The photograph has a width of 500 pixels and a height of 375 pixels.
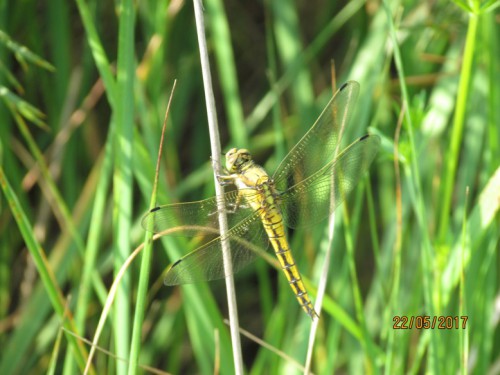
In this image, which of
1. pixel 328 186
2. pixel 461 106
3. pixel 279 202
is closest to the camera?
pixel 461 106

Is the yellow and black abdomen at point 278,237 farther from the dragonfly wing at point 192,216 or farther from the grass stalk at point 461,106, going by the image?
the grass stalk at point 461,106

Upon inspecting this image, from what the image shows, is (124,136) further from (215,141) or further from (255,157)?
(255,157)

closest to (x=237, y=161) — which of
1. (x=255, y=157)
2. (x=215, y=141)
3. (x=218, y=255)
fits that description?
(x=218, y=255)

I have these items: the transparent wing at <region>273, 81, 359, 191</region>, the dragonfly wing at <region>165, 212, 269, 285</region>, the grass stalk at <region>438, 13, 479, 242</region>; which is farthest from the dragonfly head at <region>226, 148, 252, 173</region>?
the grass stalk at <region>438, 13, 479, 242</region>

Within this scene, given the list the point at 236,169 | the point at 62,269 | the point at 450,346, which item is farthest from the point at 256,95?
the point at 450,346

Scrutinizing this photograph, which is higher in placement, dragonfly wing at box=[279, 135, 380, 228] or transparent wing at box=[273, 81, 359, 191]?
transparent wing at box=[273, 81, 359, 191]

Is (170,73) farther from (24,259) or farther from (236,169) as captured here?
(24,259)
